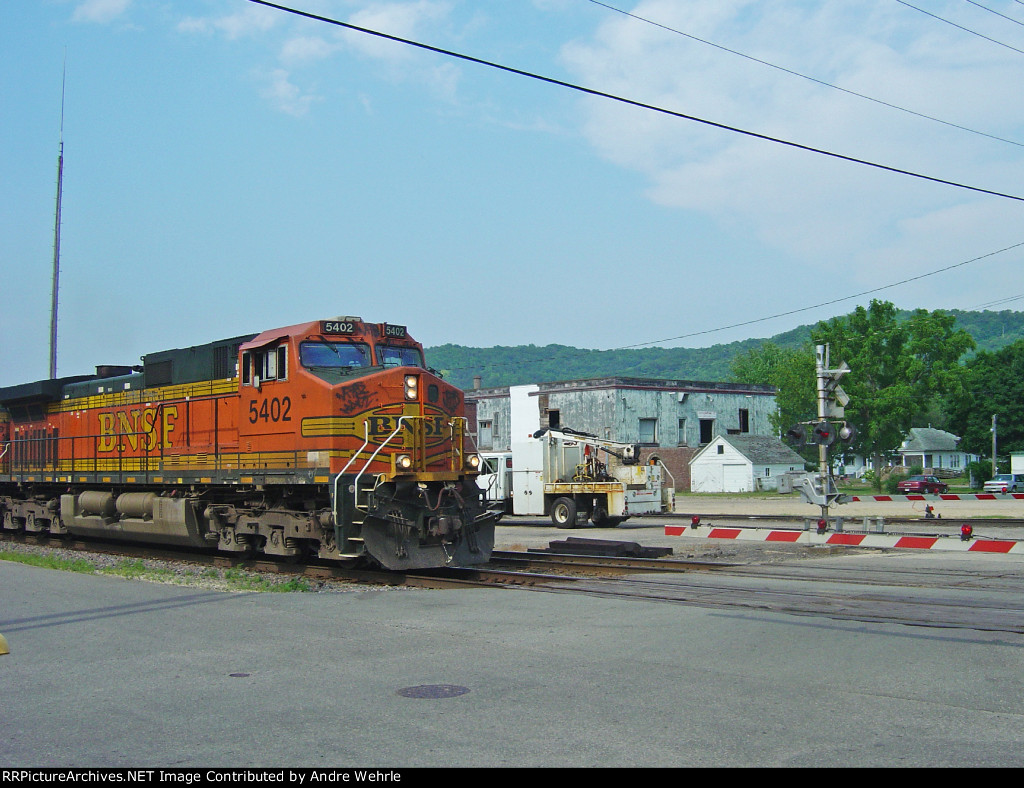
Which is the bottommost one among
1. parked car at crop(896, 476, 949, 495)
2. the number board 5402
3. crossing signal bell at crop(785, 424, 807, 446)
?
parked car at crop(896, 476, 949, 495)

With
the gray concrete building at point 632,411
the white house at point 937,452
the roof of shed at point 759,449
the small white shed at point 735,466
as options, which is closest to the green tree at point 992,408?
the roof of shed at point 759,449

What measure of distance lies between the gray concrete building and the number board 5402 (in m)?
36.5

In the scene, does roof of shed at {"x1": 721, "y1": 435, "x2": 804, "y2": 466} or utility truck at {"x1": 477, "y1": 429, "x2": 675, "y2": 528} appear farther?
roof of shed at {"x1": 721, "y1": 435, "x2": 804, "y2": 466}

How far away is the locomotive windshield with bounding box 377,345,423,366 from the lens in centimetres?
1463

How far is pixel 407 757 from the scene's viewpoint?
17.0 feet

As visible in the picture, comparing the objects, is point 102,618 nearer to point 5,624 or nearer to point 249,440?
point 5,624

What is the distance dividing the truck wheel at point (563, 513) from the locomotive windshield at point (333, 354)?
42.9 feet

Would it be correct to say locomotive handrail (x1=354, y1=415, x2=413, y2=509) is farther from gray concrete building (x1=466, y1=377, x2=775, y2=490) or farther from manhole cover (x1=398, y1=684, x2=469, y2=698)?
gray concrete building (x1=466, y1=377, x2=775, y2=490)

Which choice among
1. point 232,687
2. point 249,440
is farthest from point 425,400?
point 232,687

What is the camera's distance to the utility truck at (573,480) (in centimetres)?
2628

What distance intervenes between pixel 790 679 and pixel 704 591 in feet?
16.0

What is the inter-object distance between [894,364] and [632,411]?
55.0 ft

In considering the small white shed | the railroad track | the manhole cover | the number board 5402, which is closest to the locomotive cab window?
the number board 5402

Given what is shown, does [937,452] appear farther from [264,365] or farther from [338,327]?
[264,365]
